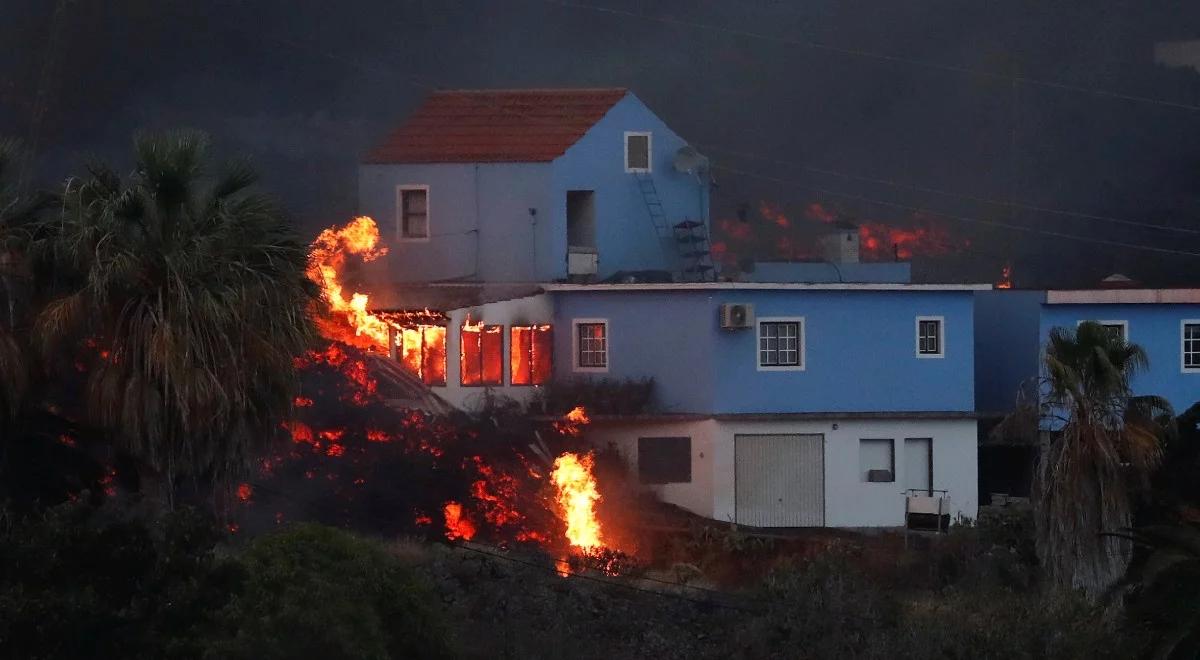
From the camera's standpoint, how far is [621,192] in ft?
153

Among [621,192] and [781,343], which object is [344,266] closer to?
[621,192]

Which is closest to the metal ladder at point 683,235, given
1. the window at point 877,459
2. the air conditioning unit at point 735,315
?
the air conditioning unit at point 735,315

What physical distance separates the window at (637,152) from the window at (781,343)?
7.24 m

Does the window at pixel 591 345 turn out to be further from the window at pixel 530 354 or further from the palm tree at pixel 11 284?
the palm tree at pixel 11 284

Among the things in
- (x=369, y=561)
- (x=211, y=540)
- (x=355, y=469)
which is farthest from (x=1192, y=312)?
(x=211, y=540)

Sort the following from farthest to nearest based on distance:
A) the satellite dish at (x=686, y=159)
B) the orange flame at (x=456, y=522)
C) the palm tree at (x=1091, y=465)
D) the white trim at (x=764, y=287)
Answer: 1. the satellite dish at (x=686, y=159)
2. the white trim at (x=764, y=287)
3. the orange flame at (x=456, y=522)
4. the palm tree at (x=1091, y=465)

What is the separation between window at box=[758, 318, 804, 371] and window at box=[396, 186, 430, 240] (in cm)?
914

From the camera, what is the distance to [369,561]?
23.2m

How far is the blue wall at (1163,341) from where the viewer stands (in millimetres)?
44562

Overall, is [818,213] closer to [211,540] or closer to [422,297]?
[422,297]

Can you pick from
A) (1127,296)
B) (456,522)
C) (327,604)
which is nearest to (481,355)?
(456,522)

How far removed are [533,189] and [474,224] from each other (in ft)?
5.68

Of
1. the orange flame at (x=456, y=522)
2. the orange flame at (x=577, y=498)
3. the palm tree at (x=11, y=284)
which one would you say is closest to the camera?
the palm tree at (x=11, y=284)

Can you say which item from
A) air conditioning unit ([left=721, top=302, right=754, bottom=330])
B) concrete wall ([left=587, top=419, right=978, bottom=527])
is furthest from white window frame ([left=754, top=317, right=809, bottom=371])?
concrete wall ([left=587, top=419, right=978, bottom=527])
